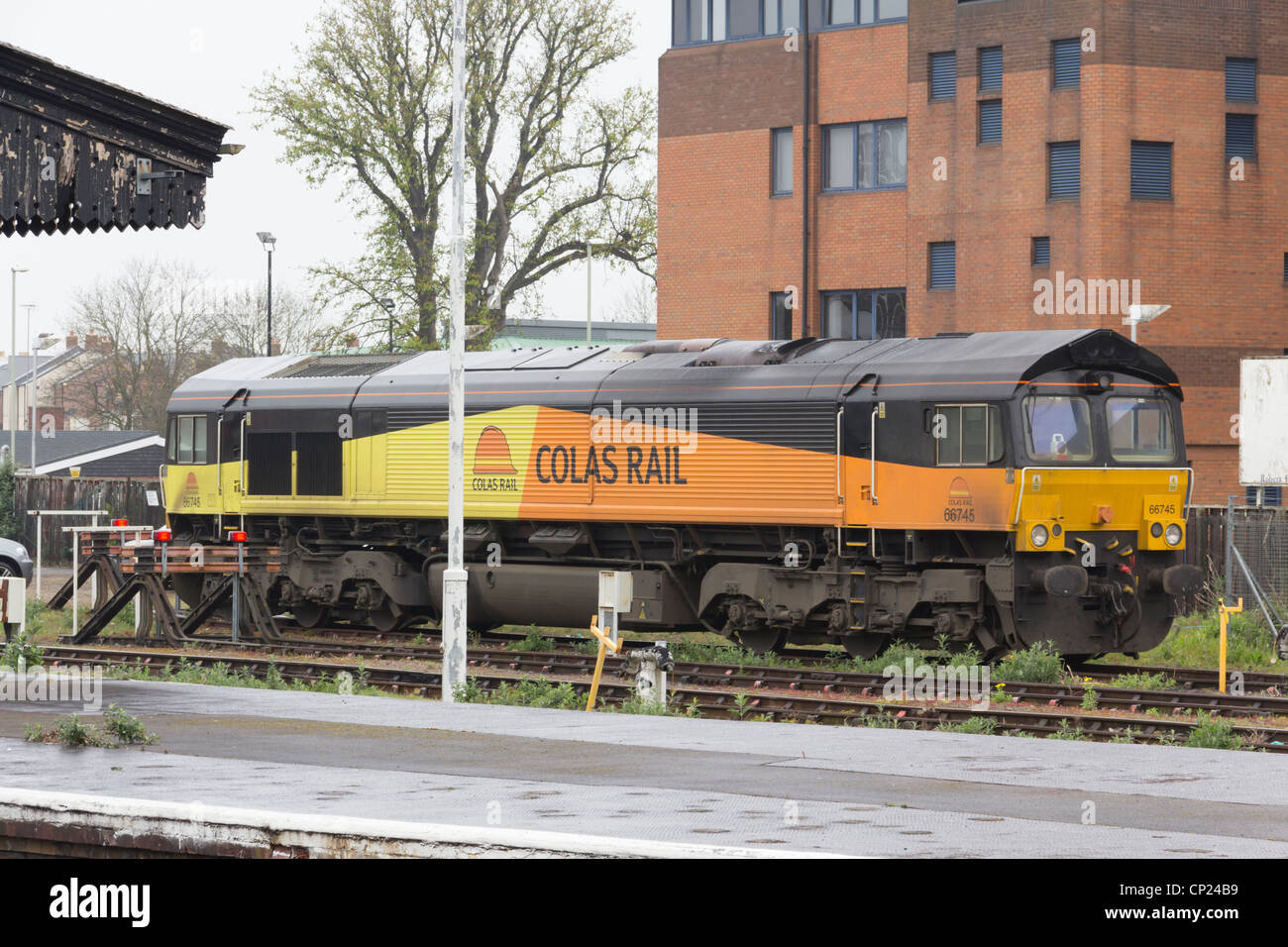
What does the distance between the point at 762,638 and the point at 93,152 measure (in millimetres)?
11665

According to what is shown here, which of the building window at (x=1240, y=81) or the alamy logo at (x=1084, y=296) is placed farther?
the building window at (x=1240, y=81)

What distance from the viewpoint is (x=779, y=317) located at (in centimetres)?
4572

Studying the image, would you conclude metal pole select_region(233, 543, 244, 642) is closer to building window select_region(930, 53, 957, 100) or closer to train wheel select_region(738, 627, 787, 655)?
train wheel select_region(738, 627, 787, 655)

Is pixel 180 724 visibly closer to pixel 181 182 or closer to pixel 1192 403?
pixel 181 182

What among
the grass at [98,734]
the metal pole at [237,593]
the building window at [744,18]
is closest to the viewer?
the grass at [98,734]


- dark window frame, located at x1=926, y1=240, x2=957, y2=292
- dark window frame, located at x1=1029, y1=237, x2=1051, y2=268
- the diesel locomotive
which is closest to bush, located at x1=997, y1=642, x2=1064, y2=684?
the diesel locomotive

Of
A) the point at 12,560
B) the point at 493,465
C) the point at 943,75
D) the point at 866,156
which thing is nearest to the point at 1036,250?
Result: the point at 943,75

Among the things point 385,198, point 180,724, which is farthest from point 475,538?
point 385,198

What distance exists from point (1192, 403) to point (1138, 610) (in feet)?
68.5

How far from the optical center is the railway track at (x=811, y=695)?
1602cm

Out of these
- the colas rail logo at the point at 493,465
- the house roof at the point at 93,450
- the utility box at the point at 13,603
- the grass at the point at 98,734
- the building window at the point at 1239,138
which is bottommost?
the grass at the point at 98,734

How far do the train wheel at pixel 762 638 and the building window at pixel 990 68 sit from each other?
23456 mm

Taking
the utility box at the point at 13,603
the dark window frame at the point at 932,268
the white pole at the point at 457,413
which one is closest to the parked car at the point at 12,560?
the utility box at the point at 13,603

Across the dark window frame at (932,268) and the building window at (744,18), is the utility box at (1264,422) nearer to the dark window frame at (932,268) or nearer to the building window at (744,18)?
the dark window frame at (932,268)
